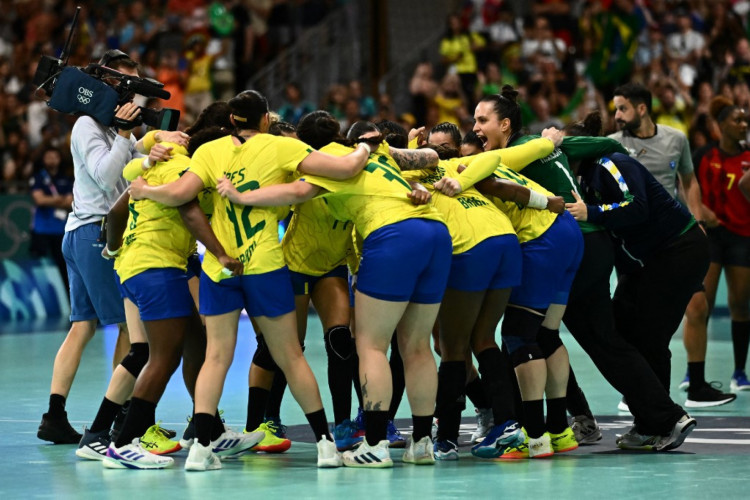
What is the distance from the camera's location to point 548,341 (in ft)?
23.9

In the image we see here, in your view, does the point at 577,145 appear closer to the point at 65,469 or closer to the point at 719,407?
the point at 719,407

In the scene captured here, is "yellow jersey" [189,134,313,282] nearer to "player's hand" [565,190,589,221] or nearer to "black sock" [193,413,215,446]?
"black sock" [193,413,215,446]

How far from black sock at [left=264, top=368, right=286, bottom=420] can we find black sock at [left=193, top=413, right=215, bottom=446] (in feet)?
3.26

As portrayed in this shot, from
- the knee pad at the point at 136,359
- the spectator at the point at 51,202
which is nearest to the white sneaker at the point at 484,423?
the knee pad at the point at 136,359

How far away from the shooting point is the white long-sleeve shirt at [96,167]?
7625 millimetres

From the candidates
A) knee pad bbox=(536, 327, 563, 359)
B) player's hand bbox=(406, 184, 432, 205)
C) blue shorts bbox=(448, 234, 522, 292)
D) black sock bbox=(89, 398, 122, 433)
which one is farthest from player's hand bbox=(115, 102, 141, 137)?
knee pad bbox=(536, 327, 563, 359)

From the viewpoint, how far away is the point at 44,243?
15.6 m

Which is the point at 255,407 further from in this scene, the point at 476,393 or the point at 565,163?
the point at 565,163

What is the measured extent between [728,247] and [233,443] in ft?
15.5

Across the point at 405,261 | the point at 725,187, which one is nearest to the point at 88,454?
the point at 405,261

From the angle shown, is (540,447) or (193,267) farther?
(193,267)

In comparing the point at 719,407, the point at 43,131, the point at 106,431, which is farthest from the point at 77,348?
the point at 43,131

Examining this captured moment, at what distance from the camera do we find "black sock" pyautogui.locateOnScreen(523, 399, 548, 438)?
6.95m

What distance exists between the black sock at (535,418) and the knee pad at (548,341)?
0.39 metres
